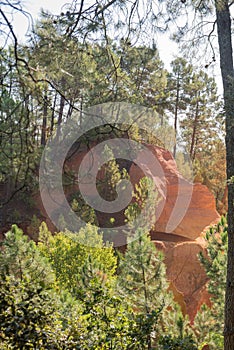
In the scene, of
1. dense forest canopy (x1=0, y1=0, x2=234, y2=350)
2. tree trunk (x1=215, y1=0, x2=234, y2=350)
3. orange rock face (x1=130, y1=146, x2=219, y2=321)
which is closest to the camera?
dense forest canopy (x1=0, y1=0, x2=234, y2=350)

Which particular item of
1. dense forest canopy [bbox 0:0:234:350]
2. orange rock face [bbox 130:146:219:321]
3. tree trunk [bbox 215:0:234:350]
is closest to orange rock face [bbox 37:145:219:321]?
orange rock face [bbox 130:146:219:321]

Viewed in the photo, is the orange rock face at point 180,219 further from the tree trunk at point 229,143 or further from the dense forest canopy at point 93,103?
the tree trunk at point 229,143

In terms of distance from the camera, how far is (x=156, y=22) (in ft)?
8.91

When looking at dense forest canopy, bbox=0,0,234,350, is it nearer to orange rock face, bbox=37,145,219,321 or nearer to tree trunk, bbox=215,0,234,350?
tree trunk, bbox=215,0,234,350

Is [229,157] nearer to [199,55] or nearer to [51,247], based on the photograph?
[199,55]

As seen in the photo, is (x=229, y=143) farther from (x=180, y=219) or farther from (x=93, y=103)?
(x=180, y=219)

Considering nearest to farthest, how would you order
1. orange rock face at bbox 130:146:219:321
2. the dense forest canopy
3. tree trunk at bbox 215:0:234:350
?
the dense forest canopy → tree trunk at bbox 215:0:234:350 → orange rock face at bbox 130:146:219:321

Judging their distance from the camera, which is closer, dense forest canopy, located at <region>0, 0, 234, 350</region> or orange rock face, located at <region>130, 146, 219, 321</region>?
dense forest canopy, located at <region>0, 0, 234, 350</region>

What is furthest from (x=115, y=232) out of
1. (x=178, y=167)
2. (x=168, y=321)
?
(x=168, y=321)

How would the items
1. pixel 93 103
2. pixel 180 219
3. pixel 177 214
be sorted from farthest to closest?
1. pixel 177 214
2. pixel 180 219
3. pixel 93 103

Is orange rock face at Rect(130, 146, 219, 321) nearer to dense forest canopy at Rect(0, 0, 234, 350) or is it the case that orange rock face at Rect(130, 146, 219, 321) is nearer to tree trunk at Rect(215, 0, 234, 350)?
dense forest canopy at Rect(0, 0, 234, 350)

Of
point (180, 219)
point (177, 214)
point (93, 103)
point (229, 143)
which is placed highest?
point (93, 103)

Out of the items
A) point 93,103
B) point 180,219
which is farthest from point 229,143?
point 180,219

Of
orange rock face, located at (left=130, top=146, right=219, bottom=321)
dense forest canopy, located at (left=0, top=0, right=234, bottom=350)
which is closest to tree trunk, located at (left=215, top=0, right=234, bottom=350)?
dense forest canopy, located at (left=0, top=0, right=234, bottom=350)
